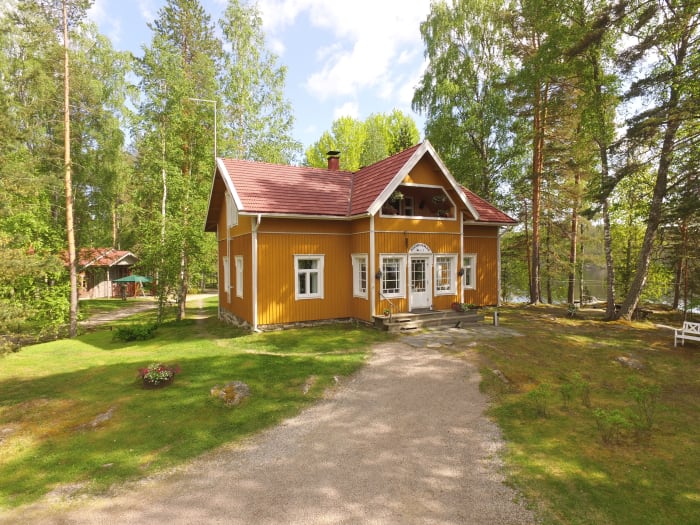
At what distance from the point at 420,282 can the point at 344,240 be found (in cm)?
372

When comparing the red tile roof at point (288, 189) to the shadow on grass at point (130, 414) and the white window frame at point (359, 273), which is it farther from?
the shadow on grass at point (130, 414)

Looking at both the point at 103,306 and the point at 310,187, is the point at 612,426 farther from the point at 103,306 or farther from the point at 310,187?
the point at 103,306

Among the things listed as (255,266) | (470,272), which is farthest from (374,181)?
(470,272)

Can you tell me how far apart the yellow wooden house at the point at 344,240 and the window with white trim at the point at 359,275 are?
0.14ft

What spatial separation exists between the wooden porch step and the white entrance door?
2.22ft

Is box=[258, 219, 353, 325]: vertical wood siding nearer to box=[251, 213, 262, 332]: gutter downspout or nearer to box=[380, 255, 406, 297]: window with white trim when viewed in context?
box=[251, 213, 262, 332]: gutter downspout

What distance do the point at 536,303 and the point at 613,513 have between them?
62.7 ft

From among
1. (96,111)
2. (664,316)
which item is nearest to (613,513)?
(664,316)

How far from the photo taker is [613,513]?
4691 mm

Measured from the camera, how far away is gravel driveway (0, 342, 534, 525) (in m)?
4.75

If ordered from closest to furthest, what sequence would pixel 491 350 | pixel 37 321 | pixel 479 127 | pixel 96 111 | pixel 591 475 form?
pixel 591 475 → pixel 491 350 → pixel 37 321 → pixel 479 127 → pixel 96 111

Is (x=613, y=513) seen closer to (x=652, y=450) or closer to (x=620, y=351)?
(x=652, y=450)

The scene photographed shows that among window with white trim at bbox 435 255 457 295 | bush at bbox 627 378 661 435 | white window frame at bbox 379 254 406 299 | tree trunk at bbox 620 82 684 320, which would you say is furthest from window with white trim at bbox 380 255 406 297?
tree trunk at bbox 620 82 684 320

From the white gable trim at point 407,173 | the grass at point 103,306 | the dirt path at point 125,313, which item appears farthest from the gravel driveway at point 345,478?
the grass at point 103,306
